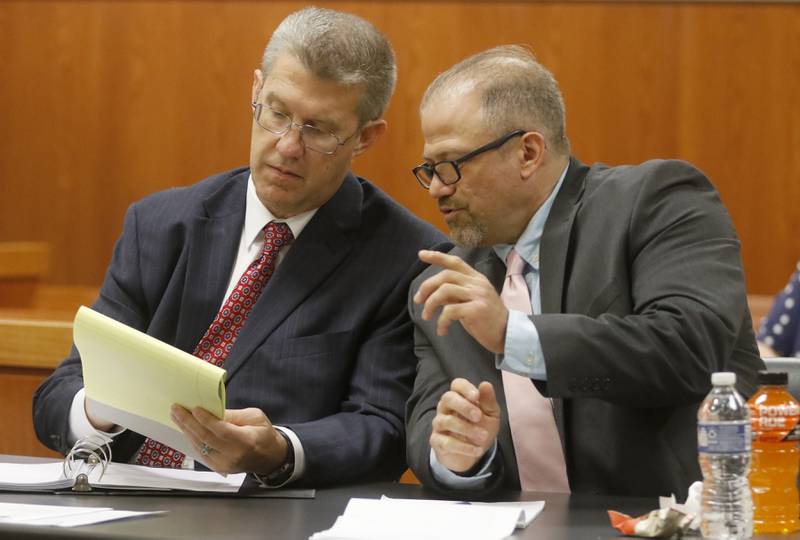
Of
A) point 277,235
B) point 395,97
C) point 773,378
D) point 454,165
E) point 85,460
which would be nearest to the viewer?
point 773,378

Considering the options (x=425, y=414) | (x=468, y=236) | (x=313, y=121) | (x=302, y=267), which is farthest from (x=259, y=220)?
(x=425, y=414)

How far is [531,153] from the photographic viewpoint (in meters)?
2.46

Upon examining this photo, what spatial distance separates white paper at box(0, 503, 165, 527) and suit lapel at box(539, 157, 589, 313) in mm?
910

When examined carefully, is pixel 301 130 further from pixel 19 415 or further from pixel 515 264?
pixel 19 415

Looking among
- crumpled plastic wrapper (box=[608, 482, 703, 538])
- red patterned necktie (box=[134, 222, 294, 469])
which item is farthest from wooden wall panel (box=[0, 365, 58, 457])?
crumpled plastic wrapper (box=[608, 482, 703, 538])

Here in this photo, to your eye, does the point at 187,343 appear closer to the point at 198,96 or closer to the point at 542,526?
the point at 542,526

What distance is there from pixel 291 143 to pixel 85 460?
81 centimetres

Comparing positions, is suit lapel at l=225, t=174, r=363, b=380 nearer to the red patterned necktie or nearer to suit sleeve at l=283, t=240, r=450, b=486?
the red patterned necktie

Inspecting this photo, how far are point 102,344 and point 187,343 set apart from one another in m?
0.57

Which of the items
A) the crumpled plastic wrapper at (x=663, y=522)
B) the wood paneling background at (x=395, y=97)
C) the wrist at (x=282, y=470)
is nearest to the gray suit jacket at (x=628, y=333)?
the wrist at (x=282, y=470)

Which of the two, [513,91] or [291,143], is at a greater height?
[513,91]

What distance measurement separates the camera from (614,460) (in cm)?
225

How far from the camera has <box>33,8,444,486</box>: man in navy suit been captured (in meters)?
2.52

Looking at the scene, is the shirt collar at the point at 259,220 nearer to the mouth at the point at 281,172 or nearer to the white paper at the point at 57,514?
the mouth at the point at 281,172
